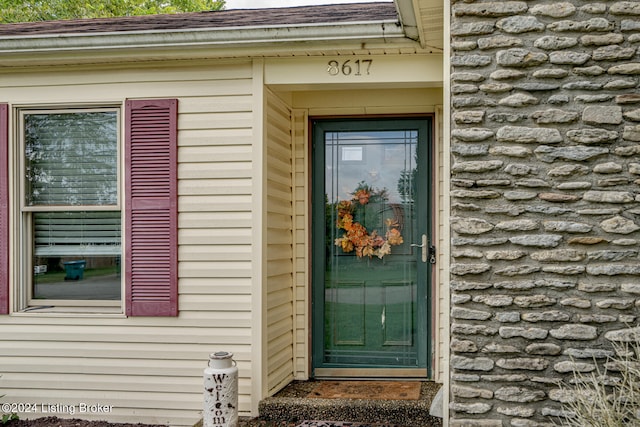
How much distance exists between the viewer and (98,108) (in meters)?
4.48

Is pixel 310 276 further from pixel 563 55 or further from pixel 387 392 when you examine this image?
pixel 563 55

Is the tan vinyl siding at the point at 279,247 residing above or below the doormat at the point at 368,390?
above

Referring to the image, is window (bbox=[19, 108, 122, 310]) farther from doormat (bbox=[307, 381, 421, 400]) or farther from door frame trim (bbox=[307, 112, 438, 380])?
doormat (bbox=[307, 381, 421, 400])

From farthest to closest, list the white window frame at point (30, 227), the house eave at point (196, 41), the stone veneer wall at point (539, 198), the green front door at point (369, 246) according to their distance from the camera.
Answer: the green front door at point (369, 246)
the white window frame at point (30, 227)
the house eave at point (196, 41)
the stone veneer wall at point (539, 198)

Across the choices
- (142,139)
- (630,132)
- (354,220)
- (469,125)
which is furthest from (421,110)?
(142,139)

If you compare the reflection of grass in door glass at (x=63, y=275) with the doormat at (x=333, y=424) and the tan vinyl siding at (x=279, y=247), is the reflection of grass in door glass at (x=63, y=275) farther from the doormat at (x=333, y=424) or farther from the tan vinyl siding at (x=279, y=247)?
the doormat at (x=333, y=424)

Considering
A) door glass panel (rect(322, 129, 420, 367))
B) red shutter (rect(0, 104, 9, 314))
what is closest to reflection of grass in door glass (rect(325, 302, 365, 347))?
door glass panel (rect(322, 129, 420, 367))

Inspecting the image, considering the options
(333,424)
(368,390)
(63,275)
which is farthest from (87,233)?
(368,390)

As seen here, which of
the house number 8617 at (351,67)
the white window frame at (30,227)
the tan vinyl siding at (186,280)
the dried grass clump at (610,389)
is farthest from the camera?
the white window frame at (30,227)

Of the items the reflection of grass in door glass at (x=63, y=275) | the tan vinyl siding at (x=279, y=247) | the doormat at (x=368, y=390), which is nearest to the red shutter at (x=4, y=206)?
the reflection of grass in door glass at (x=63, y=275)

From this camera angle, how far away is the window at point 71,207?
176 inches

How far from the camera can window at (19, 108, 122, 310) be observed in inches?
176

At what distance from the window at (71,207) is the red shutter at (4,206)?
0.11 m

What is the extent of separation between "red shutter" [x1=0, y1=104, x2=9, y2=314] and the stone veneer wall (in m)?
3.39
